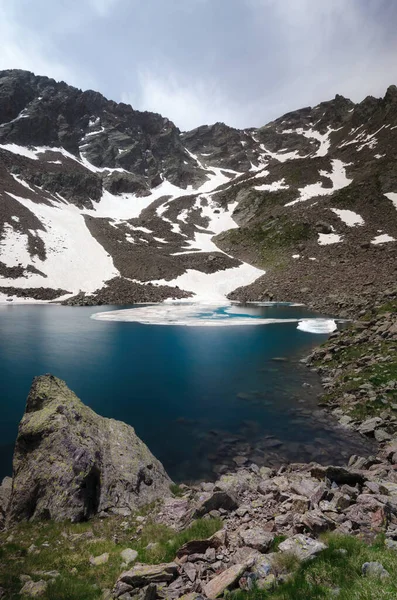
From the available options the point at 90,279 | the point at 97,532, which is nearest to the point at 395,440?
the point at 97,532

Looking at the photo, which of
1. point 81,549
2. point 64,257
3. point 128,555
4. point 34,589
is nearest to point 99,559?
point 128,555

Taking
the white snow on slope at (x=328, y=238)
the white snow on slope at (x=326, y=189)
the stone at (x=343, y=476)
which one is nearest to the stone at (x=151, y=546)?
the stone at (x=343, y=476)

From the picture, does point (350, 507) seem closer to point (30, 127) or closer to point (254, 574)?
point (254, 574)

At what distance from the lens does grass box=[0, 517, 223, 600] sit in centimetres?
609

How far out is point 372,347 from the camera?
21109 millimetres

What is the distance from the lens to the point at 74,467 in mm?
9539

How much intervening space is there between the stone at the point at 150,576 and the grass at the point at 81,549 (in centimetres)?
55

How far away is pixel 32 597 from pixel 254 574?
3929mm

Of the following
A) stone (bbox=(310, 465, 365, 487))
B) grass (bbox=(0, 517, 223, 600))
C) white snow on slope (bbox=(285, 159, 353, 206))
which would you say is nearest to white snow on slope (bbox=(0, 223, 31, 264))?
grass (bbox=(0, 517, 223, 600))

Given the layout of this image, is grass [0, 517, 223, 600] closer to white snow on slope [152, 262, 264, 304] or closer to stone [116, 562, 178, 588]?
stone [116, 562, 178, 588]

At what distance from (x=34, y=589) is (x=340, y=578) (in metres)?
5.35

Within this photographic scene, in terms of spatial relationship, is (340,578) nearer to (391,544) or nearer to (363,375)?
(391,544)

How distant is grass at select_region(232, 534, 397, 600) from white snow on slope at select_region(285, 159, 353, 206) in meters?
109

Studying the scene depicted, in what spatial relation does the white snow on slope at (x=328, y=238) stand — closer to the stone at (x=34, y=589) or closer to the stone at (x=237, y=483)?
the stone at (x=237, y=483)
